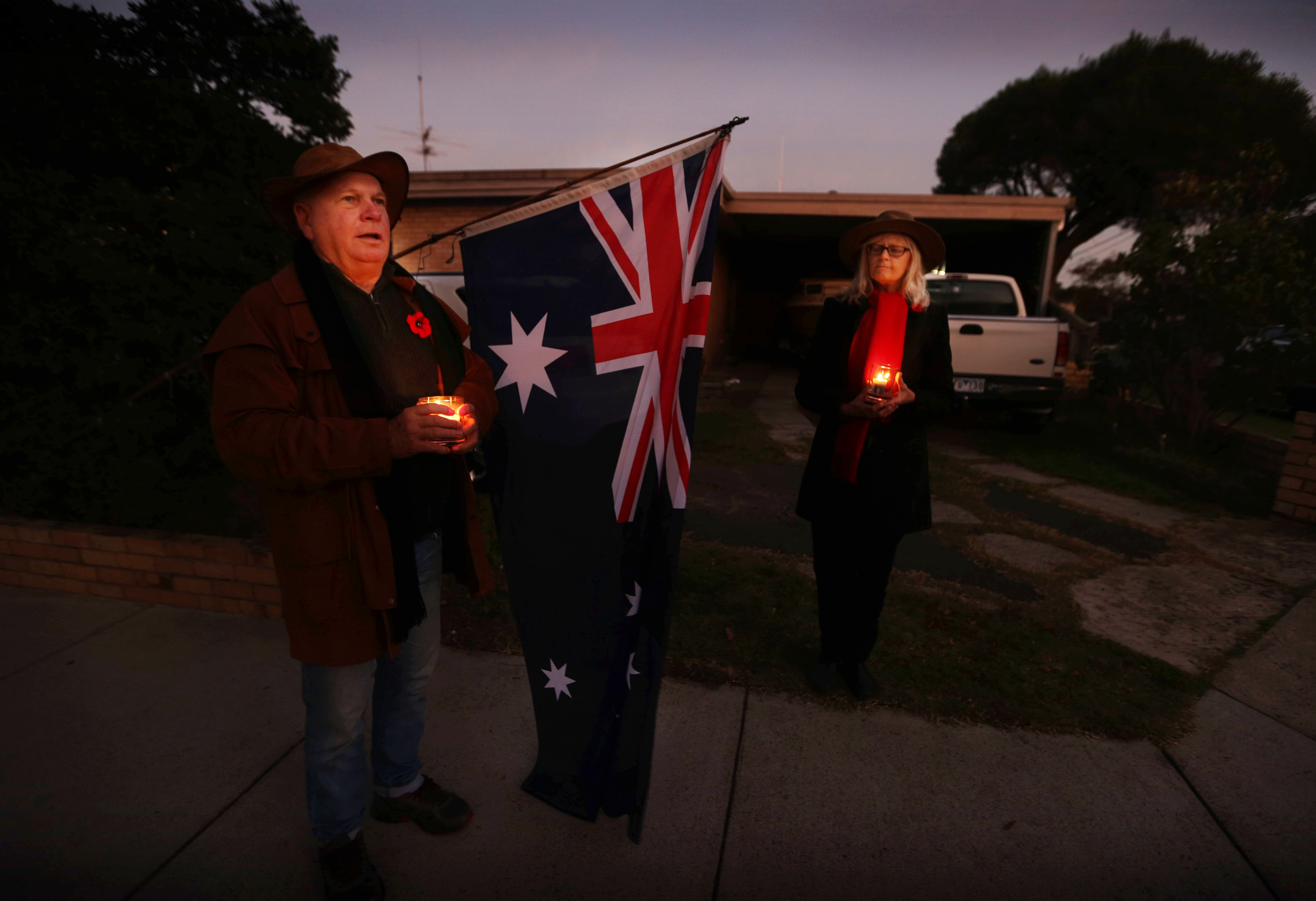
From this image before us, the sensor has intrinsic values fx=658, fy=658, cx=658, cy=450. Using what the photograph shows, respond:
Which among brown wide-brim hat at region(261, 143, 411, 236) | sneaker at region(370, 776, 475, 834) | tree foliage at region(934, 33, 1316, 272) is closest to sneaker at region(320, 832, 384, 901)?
sneaker at region(370, 776, 475, 834)

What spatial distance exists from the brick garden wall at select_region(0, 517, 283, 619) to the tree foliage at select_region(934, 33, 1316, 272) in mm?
19277

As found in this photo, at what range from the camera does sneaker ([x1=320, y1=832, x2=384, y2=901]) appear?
176cm

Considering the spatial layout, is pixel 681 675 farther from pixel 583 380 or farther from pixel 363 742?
pixel 583 380

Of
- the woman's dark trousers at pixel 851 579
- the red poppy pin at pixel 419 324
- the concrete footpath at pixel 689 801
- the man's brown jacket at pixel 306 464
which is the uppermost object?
the red poppy pin at pixel 419 324

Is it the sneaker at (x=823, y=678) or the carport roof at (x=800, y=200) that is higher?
the carport roof at (x=800, y=200)

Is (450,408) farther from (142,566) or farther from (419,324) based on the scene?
(142,566)

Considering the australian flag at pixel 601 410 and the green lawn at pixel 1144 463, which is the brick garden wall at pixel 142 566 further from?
the green lawn at pixel 1144 463

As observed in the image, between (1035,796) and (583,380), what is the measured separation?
2025 mm

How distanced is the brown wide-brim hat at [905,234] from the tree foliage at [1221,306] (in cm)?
626

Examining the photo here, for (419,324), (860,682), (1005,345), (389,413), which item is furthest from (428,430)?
(1005,345)

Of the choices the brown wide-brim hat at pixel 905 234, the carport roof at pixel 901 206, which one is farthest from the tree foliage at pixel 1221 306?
the brown wide-brim hat at pixel 905 234

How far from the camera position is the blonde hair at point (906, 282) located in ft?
8.24

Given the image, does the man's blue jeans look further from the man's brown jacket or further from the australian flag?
the australian flag

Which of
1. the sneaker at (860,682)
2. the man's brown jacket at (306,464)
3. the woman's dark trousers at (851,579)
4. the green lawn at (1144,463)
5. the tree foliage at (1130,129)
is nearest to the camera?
the man's brown jacket at (306,464)
